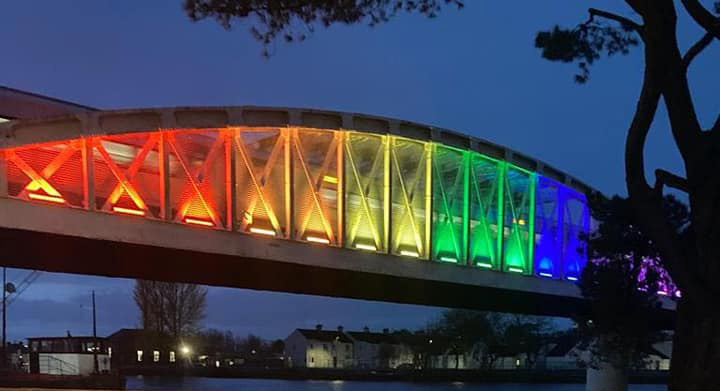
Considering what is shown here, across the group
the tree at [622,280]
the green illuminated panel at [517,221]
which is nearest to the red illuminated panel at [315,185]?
the green illuminated panel at [517,221]

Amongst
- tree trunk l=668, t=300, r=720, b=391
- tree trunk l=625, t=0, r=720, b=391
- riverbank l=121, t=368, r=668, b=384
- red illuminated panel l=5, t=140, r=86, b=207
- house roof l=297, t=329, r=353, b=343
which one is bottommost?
riverbank l=121, t=368, r=668, b=384

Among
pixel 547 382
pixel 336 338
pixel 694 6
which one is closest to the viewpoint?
pixel 694 6

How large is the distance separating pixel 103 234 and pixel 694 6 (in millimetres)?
22337

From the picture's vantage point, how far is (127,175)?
97.8 ft

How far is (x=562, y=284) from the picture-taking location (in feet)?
156

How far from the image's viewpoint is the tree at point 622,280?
20359 millimetres

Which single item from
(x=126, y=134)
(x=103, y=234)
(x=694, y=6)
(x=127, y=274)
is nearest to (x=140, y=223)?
(x=103, y=234)

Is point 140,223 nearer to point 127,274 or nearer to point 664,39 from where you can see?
point 127,274

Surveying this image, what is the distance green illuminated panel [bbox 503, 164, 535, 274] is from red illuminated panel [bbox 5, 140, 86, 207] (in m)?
23.4

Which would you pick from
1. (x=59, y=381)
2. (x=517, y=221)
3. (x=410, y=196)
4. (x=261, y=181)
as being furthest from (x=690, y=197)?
(x=59, y=381)

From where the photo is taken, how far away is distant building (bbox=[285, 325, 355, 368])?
10031 centimetres

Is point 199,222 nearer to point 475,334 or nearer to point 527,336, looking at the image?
point 475,334

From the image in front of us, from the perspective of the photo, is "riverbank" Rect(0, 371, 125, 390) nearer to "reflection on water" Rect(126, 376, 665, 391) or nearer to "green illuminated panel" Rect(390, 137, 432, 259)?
"reflection on water" Rect(126, 376, 665, 391)

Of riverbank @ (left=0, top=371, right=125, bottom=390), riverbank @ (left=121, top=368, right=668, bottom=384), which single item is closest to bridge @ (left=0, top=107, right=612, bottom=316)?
riverbank @ (left=0, top=371, right=125, bottom=390)
